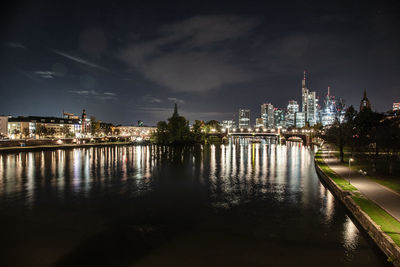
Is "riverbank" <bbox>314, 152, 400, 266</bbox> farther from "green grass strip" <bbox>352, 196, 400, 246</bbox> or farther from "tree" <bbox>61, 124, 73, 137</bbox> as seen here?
"tree" <bbox>61, 124, 73, 137</bbox>

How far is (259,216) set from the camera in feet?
63.4

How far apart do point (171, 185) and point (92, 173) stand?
586 inches

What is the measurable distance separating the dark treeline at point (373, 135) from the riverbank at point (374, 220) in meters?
10.3

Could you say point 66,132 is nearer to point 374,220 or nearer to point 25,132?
point 25,132

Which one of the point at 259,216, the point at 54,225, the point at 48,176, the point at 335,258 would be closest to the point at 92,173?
the point at 48,176

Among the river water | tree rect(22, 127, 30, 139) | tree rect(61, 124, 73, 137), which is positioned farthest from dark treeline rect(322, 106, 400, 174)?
tree rect(61, 124, 73, 137)

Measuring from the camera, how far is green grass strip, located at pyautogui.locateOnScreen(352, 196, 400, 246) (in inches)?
475

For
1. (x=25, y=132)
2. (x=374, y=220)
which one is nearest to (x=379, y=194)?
(x=374, y=220)

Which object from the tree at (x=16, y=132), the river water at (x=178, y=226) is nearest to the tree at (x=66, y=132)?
the tree at (x=16, y=132)

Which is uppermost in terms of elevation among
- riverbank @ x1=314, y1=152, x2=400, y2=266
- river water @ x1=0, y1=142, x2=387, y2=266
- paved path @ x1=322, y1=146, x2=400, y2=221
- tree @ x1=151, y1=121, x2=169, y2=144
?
tree @ x1=151, y1=121, x2=169, y2=144

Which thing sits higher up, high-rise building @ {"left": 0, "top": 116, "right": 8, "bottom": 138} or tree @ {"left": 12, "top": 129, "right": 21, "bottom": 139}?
high-rise building @ {"left": 0, "top": 116, "right": 8, "bottom": 138}

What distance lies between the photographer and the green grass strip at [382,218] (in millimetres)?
12055

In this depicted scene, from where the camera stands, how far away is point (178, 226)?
17531 mm

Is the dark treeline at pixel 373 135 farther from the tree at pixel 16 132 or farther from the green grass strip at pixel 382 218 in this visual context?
the tree at pixel 16 132
